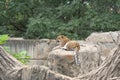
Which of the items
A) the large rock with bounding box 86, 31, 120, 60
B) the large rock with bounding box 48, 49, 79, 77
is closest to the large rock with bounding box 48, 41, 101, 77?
the large rock with bounding box 48, 49, 79, 77

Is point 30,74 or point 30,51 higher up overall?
point 30,74

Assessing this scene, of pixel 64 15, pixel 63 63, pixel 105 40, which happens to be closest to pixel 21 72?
pixel 63 63

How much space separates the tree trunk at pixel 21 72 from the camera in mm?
2318

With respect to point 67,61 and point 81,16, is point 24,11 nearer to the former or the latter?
point 81,16

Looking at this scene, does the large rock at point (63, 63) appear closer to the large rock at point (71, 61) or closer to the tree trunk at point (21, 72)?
the large rock at point (71, 61)

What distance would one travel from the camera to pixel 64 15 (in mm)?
11328

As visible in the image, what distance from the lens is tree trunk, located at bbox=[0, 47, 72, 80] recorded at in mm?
2318

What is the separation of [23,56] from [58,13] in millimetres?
6929

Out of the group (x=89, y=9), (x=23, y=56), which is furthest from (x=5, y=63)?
(x=89, y=9)

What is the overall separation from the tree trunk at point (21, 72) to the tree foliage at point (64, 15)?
8.01 m

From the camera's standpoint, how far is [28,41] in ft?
32.9

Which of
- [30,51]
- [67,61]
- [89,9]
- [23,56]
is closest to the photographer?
[23,56]

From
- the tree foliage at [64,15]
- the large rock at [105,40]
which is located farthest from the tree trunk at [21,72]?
the tree foliage at [64,15]

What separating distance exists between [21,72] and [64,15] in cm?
895
